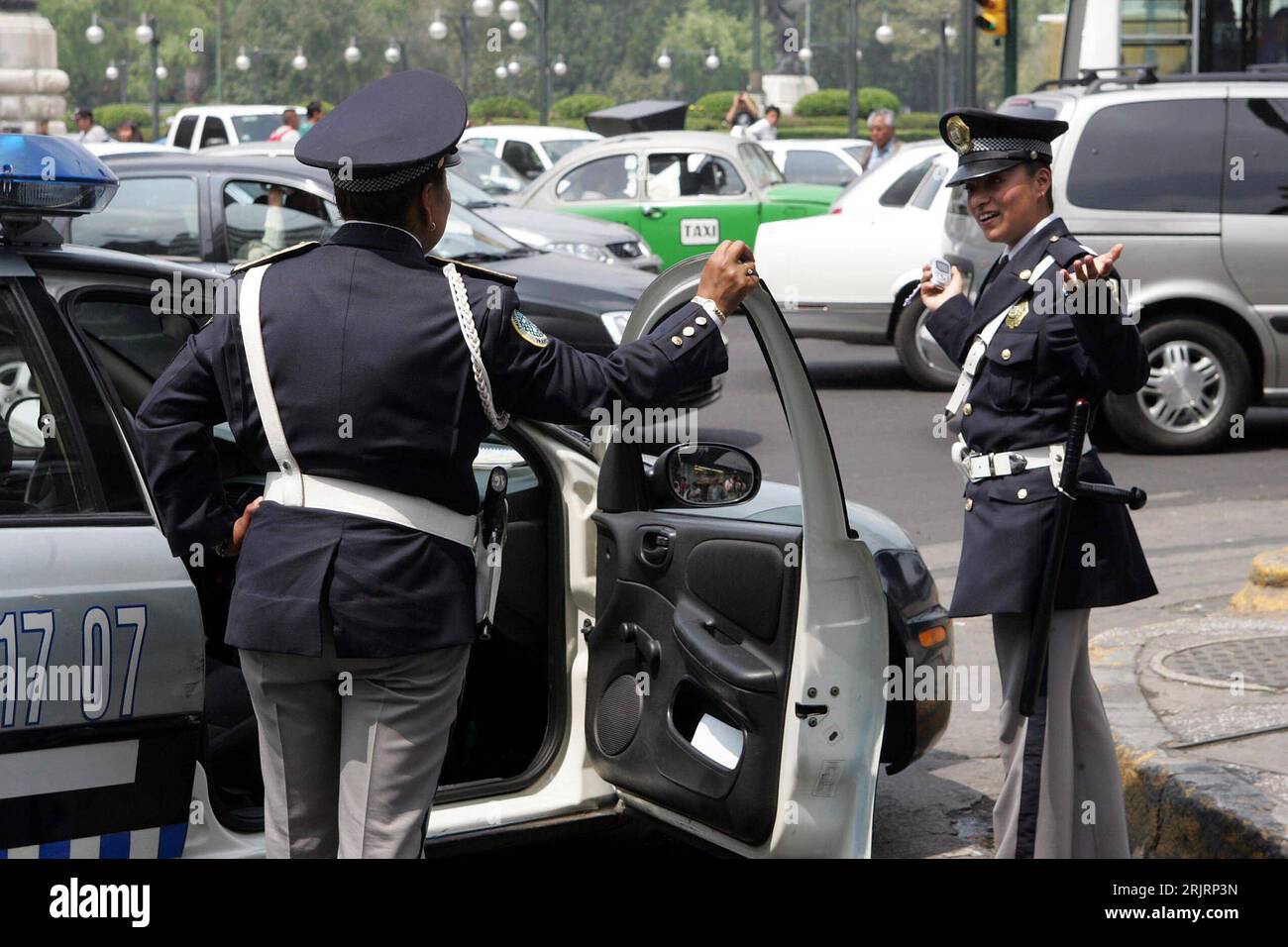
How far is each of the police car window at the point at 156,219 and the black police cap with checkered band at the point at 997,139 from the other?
629 centimetres

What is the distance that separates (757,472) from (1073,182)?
6194 mm

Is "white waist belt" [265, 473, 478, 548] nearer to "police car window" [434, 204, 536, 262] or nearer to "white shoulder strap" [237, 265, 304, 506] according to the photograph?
"white shoulder strap" [237, 265, 304, 506]

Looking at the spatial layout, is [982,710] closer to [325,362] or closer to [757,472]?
[757,472]

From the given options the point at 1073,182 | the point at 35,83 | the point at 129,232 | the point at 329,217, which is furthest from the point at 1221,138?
the point at 35,83

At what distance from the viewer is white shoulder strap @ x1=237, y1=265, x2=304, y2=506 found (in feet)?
9.70

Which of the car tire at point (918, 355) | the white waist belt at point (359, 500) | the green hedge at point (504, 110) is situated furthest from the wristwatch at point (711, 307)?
the green hedge at point (504, 110)

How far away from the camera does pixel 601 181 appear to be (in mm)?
16109

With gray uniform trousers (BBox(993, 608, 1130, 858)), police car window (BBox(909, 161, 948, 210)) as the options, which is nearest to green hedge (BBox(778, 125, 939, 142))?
police car window (BBox(909, 161, 948, 210))

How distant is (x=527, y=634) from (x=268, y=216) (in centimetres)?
575

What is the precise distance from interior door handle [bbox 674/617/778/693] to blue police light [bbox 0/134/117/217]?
151cm

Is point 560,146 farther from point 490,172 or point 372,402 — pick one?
point 372,402

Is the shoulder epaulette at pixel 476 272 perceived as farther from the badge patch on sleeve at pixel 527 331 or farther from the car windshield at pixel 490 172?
the car windshield at pixel 490 172
